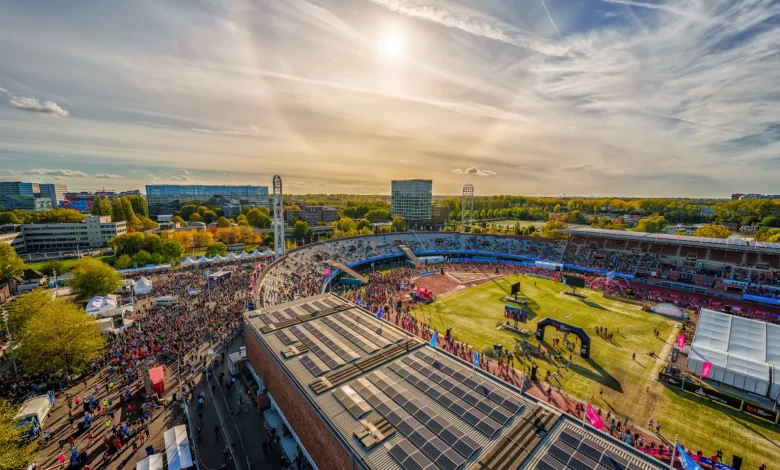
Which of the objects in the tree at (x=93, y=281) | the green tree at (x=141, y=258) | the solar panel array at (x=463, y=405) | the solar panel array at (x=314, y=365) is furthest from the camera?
the green tree at (x=141, y=258)

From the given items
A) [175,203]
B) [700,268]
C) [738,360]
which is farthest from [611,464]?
[175,203]

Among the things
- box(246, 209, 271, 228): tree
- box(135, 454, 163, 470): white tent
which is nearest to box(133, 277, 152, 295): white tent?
box(135, 454, 163, 470): white tent

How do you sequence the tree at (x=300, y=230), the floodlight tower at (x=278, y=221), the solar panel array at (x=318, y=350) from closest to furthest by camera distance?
the solar panel array at (x=318, y=350) < the floodlight tower at (x=278, y=221) < the tree at (x=300, y=230)

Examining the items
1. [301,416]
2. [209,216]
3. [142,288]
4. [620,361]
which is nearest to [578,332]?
[620,361]

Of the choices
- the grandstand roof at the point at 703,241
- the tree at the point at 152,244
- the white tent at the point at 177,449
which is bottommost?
the white tent at the point at 177,449

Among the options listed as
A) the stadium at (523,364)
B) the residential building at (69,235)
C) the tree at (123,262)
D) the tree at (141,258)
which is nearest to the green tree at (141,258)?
the tree at (141,258)

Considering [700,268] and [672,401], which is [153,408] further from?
[700,268]

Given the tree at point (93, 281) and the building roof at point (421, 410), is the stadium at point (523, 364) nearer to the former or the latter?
the building roof at point (421, 410)
